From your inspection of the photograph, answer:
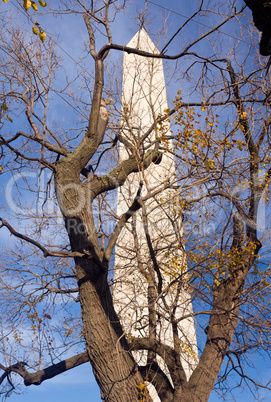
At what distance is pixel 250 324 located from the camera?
4449mm

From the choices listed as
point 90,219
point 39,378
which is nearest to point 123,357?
point 90,219

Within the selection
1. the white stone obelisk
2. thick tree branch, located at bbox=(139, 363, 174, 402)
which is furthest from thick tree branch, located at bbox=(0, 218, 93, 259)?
thick tree branch, located at bbox=(139, 363, 174, 402)

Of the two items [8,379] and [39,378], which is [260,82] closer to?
[39,378]

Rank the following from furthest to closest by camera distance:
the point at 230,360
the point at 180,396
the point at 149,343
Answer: the point at 230,360
the point at 149,343
the point at 180,396

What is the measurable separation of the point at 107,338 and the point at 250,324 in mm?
1836

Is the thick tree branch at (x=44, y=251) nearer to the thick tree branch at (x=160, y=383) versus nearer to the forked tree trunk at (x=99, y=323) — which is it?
the forked tree trunk at (x=99, y=323)

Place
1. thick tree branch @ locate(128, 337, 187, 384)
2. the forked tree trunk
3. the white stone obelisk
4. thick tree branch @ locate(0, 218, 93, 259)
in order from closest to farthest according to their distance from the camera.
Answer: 1. thick tree branch @ locate(0, 218, 93, 259)
2. the forked tree trunk
3. the white stone obelisk
4. thick tree branch @ locate(128, 337, 187, 384)

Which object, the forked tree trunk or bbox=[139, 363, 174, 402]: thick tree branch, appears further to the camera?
bbox=[139, 363, 174, 402]: thick tree branch

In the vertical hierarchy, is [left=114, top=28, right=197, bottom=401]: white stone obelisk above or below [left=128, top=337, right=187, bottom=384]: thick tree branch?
above

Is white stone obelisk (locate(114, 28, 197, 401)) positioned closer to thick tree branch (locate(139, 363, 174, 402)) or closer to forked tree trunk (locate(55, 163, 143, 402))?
forked tree trunk (locate(55, 163, 143, 402))

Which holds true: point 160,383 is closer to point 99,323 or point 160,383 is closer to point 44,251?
point 99,323

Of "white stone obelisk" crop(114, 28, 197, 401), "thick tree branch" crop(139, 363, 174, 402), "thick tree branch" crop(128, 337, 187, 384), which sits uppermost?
"white stone obelisk" crop(114, 28, 197, 401)

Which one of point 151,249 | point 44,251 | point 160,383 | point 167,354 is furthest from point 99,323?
point 160,383

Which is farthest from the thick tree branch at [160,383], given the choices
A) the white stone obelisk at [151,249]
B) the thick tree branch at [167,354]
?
the white stone obelisk at [151,249]
